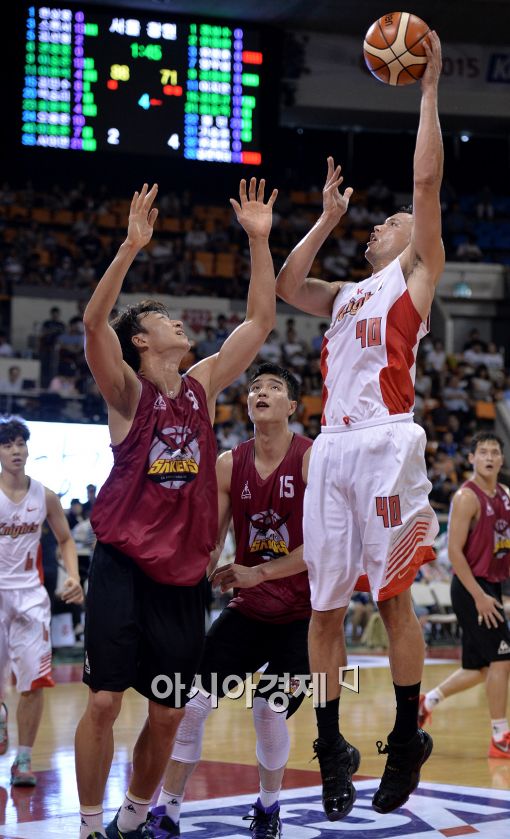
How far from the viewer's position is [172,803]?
522 cm

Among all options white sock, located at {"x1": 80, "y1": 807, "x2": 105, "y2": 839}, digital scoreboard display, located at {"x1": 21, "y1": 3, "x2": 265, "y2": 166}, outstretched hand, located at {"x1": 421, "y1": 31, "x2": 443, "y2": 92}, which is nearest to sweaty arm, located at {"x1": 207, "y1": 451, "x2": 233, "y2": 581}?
white sock, located at {"x1": 80, "y1": 807, "x2": 105, "y2": 839}

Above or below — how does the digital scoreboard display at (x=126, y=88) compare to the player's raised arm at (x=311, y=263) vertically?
above

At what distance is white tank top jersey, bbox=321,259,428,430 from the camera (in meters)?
4.65

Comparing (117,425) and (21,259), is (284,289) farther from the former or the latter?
(21,259)

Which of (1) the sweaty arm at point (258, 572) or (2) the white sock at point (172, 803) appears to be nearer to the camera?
(2) the white sock at point (172, 803)

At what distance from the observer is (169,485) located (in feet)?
15.3

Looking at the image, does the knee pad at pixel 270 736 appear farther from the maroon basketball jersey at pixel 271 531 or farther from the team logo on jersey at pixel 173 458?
the team logo on jersey at pixel 173 458

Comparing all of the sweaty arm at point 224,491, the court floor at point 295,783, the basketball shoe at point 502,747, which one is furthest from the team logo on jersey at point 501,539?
the sweaty arm at point 224,491

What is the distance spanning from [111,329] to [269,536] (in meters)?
1.57

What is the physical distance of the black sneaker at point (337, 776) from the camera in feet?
14.5

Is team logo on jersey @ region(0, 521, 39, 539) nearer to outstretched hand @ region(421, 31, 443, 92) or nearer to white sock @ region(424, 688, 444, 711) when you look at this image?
white sock @ region(424, 688, 444, 711)

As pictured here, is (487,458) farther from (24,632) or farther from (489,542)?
(24,632)

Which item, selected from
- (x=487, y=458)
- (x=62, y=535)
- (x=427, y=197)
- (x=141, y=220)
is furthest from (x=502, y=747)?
(x=141, y=220)

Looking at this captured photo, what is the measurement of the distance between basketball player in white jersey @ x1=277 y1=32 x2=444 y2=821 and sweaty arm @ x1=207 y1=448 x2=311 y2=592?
25.4 inches
